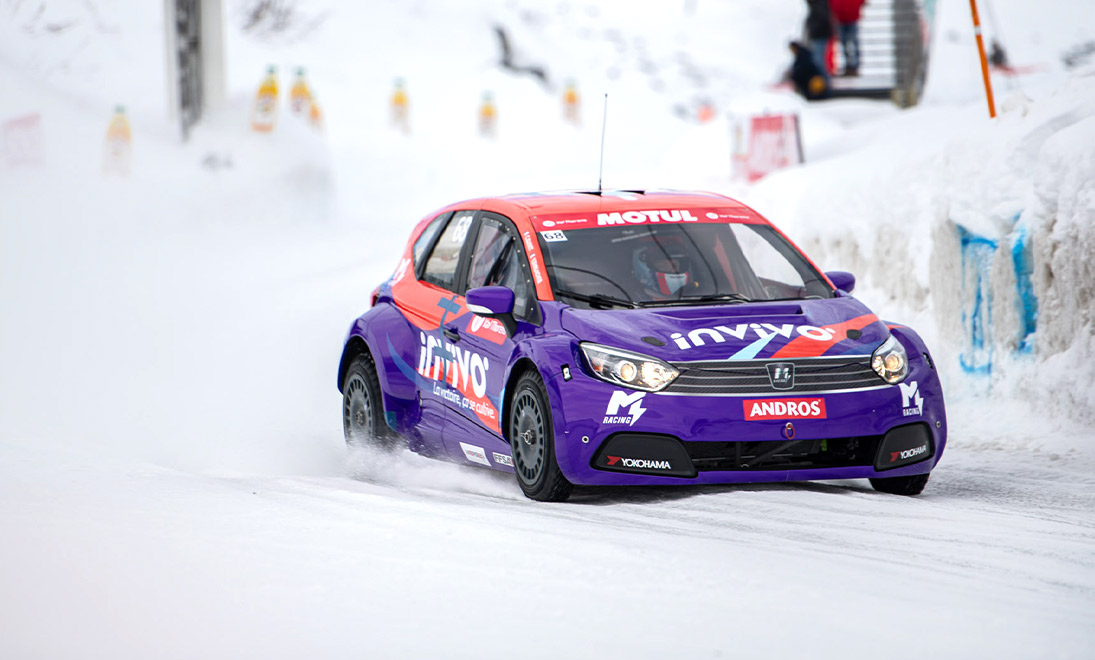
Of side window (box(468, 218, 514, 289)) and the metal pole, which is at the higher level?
the metal pole

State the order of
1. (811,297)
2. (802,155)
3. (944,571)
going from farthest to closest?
1. (802,155)
2. (811,297)
3. (944,571)

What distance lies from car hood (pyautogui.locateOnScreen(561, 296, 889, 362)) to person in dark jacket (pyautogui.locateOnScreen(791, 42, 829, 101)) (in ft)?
59.0

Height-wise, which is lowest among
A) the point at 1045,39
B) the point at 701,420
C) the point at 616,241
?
the point at 701,420

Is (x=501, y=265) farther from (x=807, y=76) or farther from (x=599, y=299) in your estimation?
(x=807, y=76)

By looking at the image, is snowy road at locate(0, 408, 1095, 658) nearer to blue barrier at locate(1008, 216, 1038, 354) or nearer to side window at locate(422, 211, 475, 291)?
side window at locate(422, 211, 475, 291)

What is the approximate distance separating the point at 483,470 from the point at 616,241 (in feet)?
4.50

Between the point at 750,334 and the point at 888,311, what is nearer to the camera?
the point at 750,334

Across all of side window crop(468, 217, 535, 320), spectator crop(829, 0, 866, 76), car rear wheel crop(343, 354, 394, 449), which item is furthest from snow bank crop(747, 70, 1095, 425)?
spectator crop(829, 0, 866, 76)

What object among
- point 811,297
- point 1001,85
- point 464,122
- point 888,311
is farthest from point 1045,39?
point 811,297

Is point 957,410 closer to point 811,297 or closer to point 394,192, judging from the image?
point 811,297

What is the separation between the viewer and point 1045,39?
155 feet

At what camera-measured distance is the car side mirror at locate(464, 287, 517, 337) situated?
6.41 metres

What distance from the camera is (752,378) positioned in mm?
5867

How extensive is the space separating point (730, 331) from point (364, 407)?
2703mm
